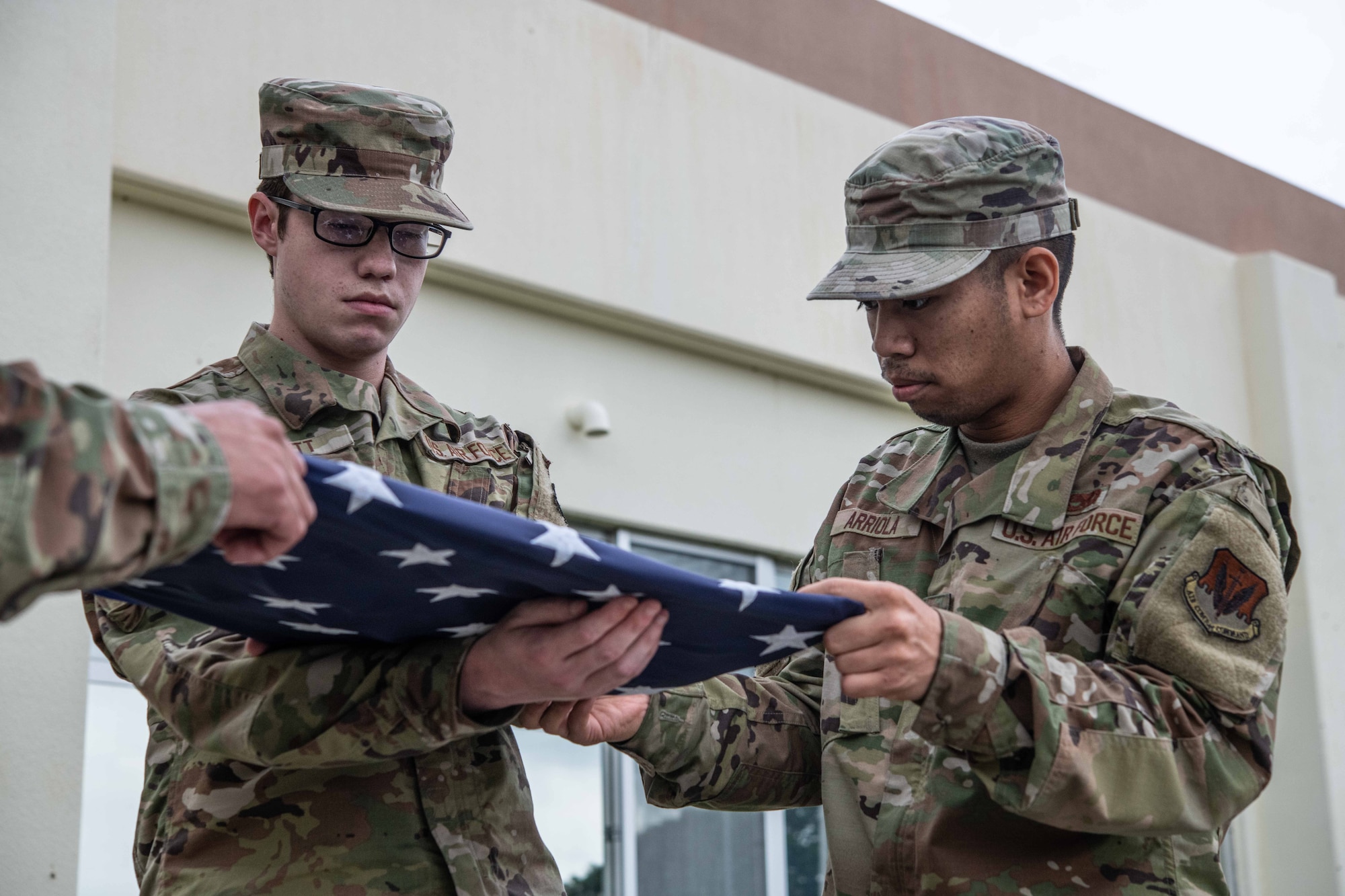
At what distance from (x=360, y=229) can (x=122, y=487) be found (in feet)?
4.07

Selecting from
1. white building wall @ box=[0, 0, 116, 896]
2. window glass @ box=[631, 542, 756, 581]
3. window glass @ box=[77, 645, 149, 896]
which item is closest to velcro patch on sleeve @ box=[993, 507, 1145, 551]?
white building wall @ box=[0, 0, 116, 896]

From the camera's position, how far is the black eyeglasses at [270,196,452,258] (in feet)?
8.96

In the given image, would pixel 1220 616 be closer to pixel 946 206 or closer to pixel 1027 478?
pixel 1027 478

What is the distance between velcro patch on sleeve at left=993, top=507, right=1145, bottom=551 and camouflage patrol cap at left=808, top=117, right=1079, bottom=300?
1.44 feet

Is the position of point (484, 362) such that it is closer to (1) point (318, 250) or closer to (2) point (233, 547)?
(1) point (318, 250)

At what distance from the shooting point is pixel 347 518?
6.03 feet

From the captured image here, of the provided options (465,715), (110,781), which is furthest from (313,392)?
(110,781)

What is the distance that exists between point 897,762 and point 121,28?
140 inches

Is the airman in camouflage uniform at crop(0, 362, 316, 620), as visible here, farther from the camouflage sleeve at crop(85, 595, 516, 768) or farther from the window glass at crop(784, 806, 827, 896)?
the window glass at crop(784, 806, 827, 896)

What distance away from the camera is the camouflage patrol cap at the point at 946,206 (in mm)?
2672

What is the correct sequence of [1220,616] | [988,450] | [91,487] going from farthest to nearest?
1. [988,450]
2. [1220,616]
3. [91,487]

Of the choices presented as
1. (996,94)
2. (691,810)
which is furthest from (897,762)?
(996,94)

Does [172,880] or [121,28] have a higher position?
[121,28]

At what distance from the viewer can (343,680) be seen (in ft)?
7.37
